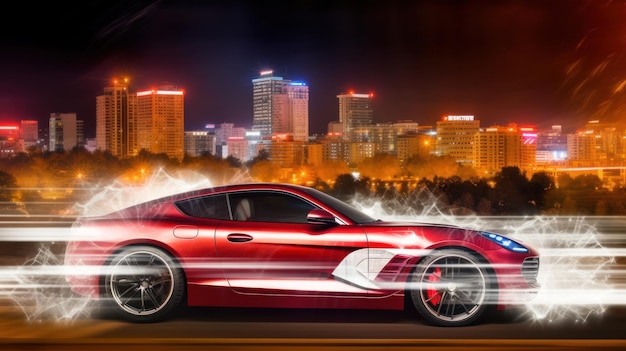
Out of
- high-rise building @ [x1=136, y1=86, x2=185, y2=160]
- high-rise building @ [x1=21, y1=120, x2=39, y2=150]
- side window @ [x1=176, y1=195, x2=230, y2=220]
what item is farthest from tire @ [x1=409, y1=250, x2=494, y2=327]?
high-rise building @ [x1=21, y1=120, x2=39, y2=150]

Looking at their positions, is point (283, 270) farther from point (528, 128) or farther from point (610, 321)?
point (528, 128)

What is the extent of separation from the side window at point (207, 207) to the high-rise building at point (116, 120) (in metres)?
101

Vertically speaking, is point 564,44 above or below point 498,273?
above

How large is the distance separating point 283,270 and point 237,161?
95.9m

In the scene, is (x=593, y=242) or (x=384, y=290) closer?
(x=384, y=290)

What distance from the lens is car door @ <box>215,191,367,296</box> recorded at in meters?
6.19

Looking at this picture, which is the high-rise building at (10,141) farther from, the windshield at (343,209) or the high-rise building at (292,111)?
the windshield at (343,209)

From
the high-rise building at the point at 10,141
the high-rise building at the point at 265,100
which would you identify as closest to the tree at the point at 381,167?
the high-rise building at the point at 265,100

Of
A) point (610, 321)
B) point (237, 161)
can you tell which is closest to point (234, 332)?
point (610, 321)

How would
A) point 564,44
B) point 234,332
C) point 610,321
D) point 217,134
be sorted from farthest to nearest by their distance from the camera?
point 217,134, point 564,44, point 610,321, point 234,332

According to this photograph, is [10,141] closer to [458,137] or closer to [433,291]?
[458,137]

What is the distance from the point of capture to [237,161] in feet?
333

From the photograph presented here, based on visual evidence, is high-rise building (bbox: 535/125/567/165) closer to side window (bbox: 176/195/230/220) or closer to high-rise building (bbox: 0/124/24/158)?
high-rise building (bbox: 0/124/24/158)

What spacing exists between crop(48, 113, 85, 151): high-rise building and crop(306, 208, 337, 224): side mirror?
110222 millimetres
